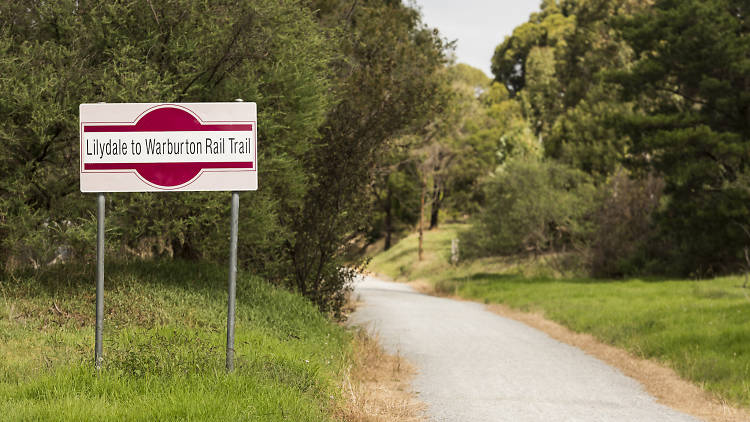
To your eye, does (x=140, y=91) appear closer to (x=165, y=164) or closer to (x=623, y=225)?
(x=165, y=164)

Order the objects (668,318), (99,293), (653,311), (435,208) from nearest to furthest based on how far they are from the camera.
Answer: (99,293) < (668,318) < (653,311) < (435,208)

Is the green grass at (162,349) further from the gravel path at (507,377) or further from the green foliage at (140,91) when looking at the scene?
the gravel path at (507,377)

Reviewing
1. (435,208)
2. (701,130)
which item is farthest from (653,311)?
(435,208)

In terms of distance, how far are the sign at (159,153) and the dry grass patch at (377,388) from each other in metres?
2.67

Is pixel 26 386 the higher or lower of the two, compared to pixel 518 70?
lower

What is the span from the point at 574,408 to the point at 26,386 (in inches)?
262

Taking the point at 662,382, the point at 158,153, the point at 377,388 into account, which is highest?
the point at 158,153

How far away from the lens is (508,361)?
46.8 feet

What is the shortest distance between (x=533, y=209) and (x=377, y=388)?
2759 centimetres

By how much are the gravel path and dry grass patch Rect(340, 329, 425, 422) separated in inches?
10.8

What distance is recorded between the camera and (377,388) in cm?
1070

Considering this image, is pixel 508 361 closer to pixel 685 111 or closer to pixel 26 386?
pixel 26 386

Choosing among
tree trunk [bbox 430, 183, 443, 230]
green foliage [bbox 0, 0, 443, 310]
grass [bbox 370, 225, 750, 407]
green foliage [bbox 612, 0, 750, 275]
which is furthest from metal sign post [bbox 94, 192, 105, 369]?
tree trunk [bbox 430, 183, 443, 230]

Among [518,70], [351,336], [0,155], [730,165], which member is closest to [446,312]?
[351,336]
